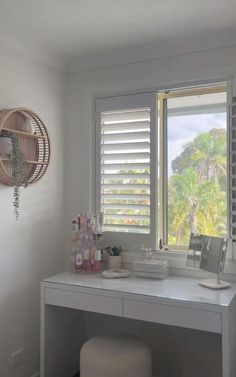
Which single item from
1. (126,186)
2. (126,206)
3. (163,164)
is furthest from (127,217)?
(163,164)

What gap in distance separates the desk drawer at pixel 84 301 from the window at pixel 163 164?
59 cm

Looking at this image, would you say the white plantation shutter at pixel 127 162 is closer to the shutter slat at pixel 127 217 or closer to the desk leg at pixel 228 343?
the shutter slat at pixel 127 217

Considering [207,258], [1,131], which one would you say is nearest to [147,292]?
[207,258]

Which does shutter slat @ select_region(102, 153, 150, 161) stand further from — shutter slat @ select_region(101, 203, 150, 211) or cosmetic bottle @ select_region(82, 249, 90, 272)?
cosmetic bottle @ select_region(82, 249, 90, 272)

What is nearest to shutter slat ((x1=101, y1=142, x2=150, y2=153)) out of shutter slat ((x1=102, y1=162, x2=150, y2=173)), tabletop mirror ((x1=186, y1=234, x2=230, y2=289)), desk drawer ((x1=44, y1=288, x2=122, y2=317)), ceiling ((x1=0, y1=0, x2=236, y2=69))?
shutter slat ((x1=102, y1=162, x2=150, y2=173))

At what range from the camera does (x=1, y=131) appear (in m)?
2.22

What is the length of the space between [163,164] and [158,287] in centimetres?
94

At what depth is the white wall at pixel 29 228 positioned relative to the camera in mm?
2312

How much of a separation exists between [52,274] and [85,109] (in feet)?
4.15

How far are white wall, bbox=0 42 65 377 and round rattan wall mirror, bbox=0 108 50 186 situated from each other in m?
0.09

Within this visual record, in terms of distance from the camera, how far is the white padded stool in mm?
2051

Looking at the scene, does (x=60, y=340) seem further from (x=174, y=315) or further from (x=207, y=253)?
(x=207, y=253)

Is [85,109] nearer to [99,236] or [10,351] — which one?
[99,236]

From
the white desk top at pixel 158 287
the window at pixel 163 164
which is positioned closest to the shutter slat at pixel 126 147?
the window at pixel 163 164
